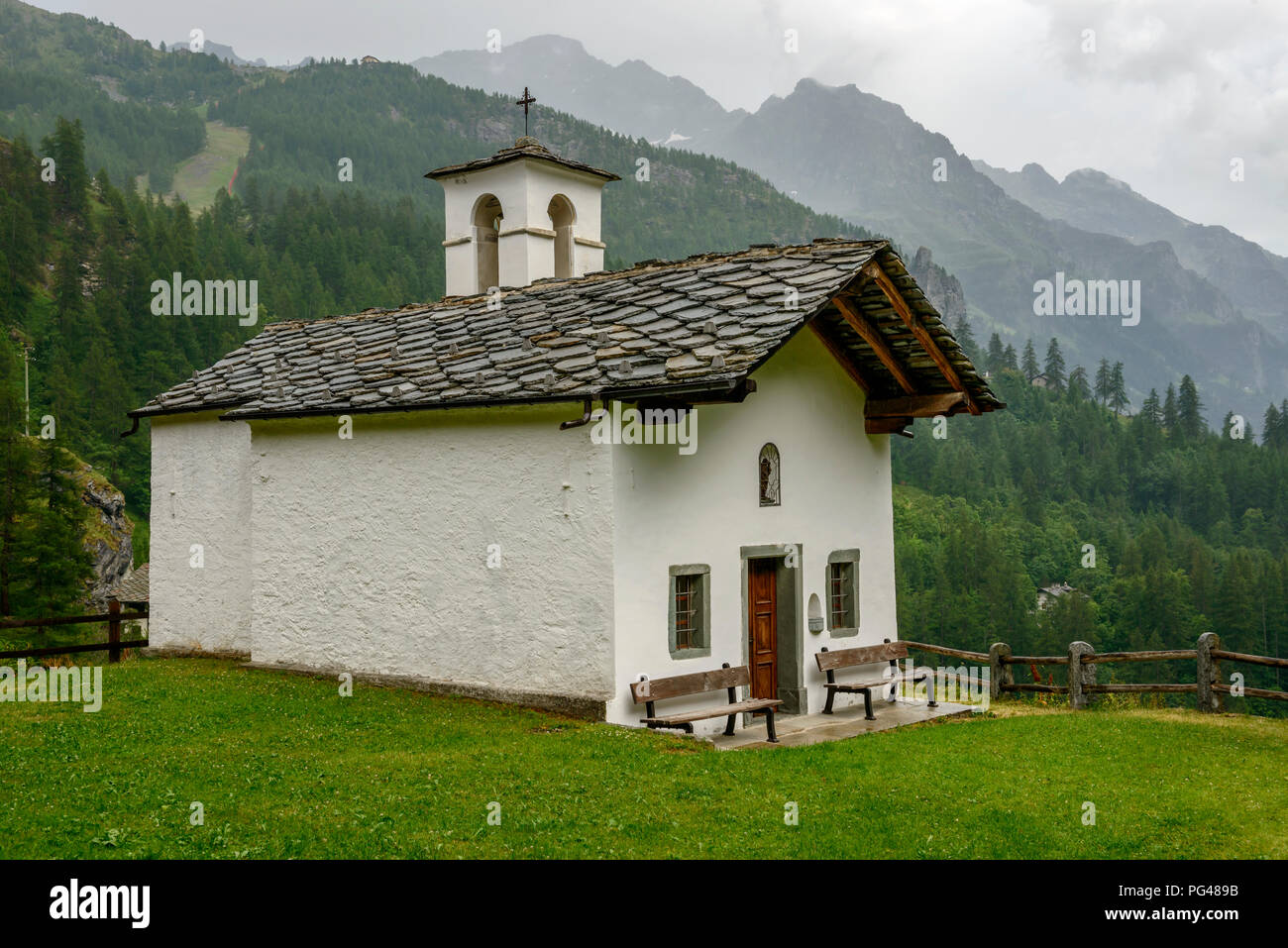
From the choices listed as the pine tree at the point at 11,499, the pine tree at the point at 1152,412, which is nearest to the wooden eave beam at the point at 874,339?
the pine tree at the point at 11,499

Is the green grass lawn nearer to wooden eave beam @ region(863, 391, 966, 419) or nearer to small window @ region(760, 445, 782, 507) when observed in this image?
small window @ region(760, 445, 782, 507)

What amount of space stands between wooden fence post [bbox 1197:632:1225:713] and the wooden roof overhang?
12.9 ft

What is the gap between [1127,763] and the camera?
11023 mm

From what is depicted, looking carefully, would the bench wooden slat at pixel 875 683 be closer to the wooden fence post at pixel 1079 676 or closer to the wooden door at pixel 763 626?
the wooden door at pixel 763 626

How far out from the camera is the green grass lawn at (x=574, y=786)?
763cm

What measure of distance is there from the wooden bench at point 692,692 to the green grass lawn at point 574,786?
446 mm

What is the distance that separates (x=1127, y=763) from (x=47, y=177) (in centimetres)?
9361

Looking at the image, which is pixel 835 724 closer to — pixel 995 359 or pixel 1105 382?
pixel 995 359

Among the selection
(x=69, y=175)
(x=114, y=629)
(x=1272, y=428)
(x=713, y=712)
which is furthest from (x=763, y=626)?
(x=1272, y=428)

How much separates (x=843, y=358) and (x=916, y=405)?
1141 mm

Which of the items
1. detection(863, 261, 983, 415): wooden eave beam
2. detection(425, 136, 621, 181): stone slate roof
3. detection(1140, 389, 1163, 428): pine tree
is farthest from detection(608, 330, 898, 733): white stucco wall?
detection(1140, 389, 1163, 428): pine tree

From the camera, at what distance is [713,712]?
11797 mm

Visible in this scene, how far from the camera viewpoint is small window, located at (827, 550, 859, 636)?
1514cm

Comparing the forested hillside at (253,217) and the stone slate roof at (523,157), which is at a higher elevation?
the forested hillside at (253,217)
